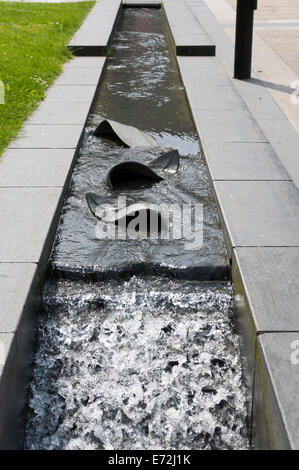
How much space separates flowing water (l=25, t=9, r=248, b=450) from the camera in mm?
3236

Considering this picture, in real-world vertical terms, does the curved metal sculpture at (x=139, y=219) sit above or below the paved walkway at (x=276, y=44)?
below

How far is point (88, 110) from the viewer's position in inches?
290

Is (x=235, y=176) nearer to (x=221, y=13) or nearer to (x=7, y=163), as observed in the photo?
(x=7, y=163)

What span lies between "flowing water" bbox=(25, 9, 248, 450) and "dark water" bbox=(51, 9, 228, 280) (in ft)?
0.04

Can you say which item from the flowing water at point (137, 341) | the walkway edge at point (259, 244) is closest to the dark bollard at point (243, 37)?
the walkway edge at point (259, 244)

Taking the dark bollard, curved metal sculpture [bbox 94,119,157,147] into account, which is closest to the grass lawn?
curved metal sculpture [bbox 94,119,157,147]

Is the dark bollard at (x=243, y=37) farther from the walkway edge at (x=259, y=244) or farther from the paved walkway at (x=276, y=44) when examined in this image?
the walkway edge at (x=259, y=244)

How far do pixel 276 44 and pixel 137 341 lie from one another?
921 cm

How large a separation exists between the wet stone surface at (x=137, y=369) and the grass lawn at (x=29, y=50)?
258cm

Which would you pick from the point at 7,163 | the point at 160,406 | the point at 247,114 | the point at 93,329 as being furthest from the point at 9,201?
the point at 247,114

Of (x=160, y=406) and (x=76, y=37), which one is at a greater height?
(x=76, y=37)

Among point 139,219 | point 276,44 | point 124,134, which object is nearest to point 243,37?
point 276,44

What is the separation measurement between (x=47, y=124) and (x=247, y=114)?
89.5 inches

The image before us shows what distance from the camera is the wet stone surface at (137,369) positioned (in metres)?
3.21
